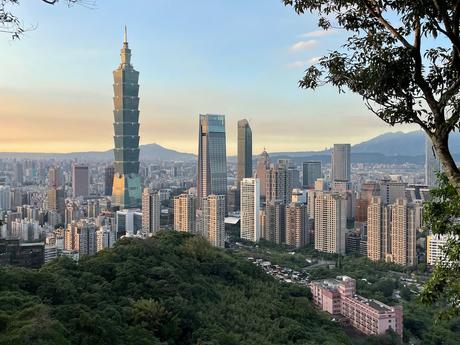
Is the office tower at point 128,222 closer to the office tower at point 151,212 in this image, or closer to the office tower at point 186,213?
the office tower at point 151,212

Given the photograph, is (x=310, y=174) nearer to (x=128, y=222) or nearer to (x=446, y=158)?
(x=128, y=222)

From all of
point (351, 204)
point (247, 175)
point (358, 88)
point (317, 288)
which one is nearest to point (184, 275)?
point (317, 288)

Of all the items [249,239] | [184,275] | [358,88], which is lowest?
[249,239]

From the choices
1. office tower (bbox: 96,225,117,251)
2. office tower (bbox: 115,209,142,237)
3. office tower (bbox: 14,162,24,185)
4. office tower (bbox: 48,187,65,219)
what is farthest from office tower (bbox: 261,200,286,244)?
office tower (bbox: 14,162,24,185)

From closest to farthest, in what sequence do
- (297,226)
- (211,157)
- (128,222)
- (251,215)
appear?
(297,226) < (251,215) < (128,222) < (211,157)

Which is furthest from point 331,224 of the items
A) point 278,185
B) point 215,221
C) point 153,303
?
point 153,303

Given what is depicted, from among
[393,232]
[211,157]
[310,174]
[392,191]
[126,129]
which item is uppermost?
[126,129]

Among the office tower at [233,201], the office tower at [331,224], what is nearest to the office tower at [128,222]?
the office tower at [233,201]

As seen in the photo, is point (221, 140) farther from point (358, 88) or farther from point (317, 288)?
point (358, 88)
